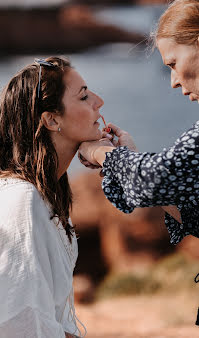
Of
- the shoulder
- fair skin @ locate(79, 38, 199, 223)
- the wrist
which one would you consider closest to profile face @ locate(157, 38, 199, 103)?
fair skin @ locate(79, 38, 199, 223)

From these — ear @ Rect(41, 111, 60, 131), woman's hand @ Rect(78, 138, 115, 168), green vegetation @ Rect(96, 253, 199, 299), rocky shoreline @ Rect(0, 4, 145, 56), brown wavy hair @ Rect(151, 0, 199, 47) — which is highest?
brown wavy hair @ Rect(151, 0, 199, 47)

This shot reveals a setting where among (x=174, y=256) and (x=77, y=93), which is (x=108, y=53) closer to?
(x=174, y=256)

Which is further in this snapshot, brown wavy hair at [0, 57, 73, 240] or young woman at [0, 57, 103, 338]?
brown wavy hair at [0, 57, 73, 240]

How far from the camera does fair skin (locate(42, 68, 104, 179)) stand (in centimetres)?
184

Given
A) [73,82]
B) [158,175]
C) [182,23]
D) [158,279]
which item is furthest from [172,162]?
[158,279]

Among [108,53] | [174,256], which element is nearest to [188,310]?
[174,256]

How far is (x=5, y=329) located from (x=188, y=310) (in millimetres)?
3917

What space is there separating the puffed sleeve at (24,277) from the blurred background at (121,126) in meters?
3.43

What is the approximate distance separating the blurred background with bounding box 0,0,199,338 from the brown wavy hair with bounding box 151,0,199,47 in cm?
374

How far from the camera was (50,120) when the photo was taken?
1834 millimetres

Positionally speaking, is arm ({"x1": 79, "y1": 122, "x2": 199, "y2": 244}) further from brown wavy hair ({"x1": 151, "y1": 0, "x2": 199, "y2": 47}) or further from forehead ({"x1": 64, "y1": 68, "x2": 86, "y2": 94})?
forehead ({"x1": 64, "y1": 68, "x2": 86, "y2": 94})

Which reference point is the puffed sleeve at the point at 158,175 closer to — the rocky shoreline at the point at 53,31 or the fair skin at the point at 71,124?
the fair skin at the point at 71,124

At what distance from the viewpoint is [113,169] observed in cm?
149

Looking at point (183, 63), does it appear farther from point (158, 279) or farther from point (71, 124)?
point (158, 279)
